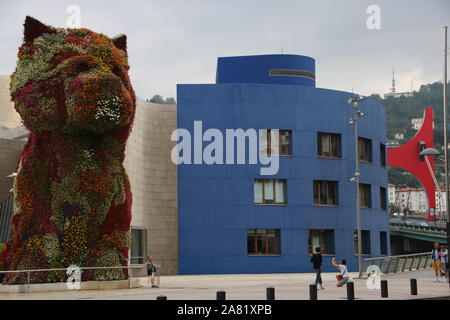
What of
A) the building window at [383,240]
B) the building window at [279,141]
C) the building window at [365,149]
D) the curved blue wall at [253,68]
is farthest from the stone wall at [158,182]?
the building window at [383,240]

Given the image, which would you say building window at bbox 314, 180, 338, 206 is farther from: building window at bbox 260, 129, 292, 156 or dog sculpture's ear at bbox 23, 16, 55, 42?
dog sculpture's ear at bbox 23, 16, 55, 42

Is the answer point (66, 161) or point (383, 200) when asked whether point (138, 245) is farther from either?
point (383, 200)

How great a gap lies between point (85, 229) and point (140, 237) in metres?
18.1

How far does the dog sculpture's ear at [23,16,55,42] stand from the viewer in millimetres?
26969

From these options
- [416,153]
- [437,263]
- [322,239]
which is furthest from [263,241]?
[416,153]

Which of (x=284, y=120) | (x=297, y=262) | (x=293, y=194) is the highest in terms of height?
(x=284, y=120)

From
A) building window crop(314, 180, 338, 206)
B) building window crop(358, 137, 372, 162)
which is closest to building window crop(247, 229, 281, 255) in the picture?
building window crop(314, 180, 338, 206)

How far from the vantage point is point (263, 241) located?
47.0 m

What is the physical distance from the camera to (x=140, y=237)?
44594mm

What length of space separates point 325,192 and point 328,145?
327 centimetres

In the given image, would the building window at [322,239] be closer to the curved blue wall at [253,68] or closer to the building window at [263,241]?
the building window at [263,241]

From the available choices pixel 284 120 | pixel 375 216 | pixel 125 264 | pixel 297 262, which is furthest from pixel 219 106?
pixel 125 264

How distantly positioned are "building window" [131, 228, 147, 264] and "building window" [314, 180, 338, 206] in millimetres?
12009
